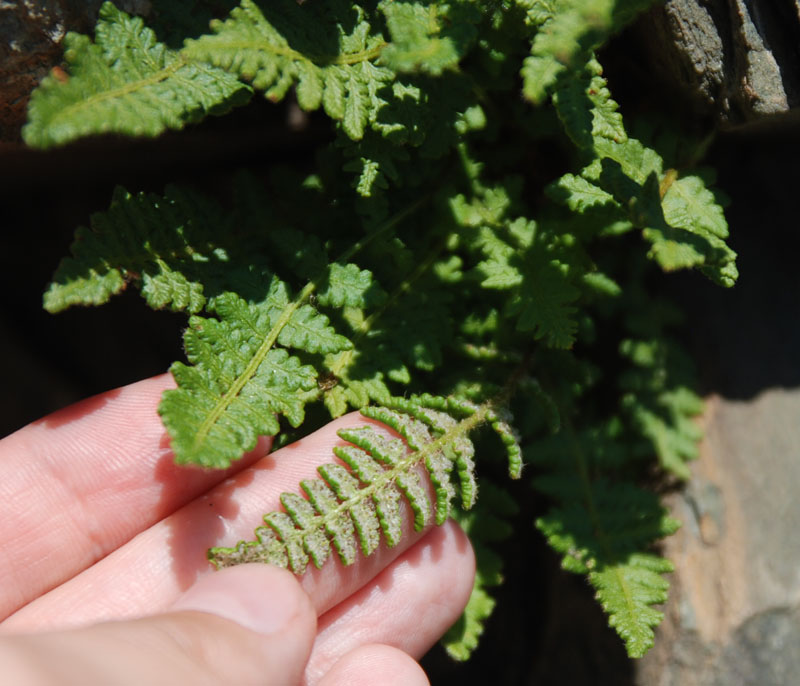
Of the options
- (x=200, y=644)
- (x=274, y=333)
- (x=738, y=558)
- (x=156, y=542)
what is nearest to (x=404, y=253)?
(x=274, y=333)

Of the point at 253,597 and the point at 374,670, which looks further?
the point at 374,670

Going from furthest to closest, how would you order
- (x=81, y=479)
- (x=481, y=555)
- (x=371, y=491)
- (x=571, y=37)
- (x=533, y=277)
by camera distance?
(x=481, y=555) → (x=81, y=479) → (x=533, y=277) → (x=371, y=491) → (x=571, y=37)

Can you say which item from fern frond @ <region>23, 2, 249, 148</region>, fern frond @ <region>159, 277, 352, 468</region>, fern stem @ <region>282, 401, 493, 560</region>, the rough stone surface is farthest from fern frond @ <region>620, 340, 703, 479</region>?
fern frond @ <region>23, 2, 249, 148</region>

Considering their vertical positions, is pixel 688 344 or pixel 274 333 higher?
pixel 274 333

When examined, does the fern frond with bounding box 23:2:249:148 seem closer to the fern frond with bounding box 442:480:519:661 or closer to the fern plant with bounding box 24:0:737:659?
the fern plant with bounding box 24:0:737:659

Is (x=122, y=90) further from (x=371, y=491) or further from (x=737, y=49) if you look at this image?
(x=737, y=49)

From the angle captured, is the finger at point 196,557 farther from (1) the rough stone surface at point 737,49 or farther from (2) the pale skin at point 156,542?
(1) the rough stone surface at point 737,49

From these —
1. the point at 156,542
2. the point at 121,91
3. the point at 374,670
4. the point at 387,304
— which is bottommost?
the point at 374,670
